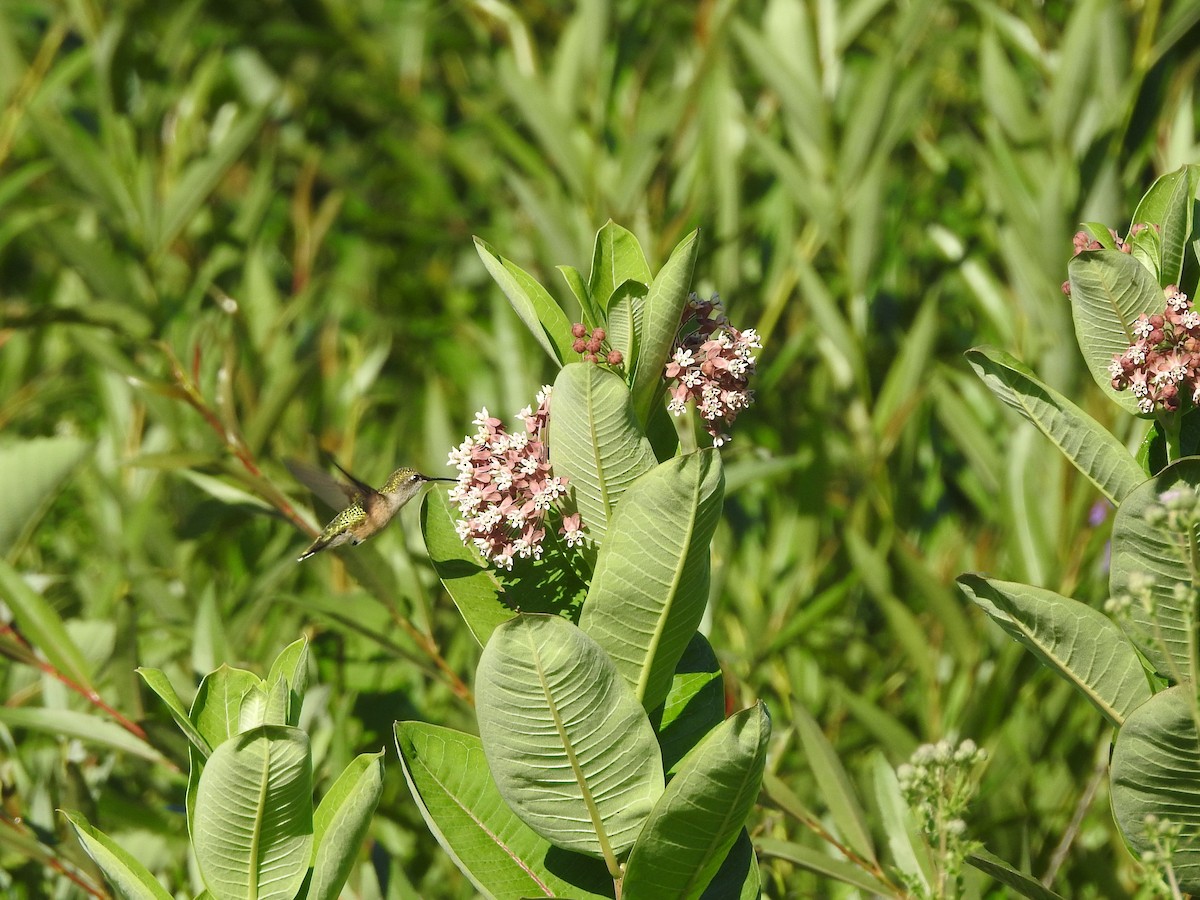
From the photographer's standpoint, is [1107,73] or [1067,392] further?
[1107,73]

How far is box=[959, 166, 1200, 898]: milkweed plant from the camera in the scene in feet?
3.40

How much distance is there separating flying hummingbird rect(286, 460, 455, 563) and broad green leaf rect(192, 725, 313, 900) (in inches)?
26.5

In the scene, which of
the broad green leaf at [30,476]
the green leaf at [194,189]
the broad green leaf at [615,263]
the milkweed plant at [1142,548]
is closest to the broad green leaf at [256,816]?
the broad green leaf at [615,263]

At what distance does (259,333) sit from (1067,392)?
1752 mm

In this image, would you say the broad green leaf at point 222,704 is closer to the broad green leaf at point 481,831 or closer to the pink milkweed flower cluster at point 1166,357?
the broad green leaf at point 481,831

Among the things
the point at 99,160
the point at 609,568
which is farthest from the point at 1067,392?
the point at 99,160

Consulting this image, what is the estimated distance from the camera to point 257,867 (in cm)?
112

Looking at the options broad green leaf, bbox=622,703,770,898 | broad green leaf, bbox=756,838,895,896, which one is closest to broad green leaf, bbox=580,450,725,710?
broad green leaf, bbox=622,703,770,898

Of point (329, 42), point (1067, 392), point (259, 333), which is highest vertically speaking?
point (329, 42)

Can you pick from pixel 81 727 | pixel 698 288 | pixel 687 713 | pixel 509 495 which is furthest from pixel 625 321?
pixel 698 288

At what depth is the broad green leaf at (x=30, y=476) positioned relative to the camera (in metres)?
1.97

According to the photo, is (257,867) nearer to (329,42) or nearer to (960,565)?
(960,565)

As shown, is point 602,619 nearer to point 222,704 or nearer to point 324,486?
point 222,704

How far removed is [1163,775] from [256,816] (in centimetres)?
78
